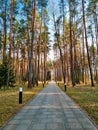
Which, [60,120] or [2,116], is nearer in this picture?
[60,120]

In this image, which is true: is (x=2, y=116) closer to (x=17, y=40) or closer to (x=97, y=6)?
(x=97, y=6)

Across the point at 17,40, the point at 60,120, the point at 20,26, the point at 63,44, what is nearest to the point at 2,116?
the point at 60,120

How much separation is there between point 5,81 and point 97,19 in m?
17.4

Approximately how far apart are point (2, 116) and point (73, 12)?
28.4 metres

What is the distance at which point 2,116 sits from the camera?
839 cm

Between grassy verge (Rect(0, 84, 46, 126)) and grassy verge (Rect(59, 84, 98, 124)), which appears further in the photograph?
grassy verge (Rect(59, 84, 98, 124))

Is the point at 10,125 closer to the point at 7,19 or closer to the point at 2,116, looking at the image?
the point at 2,116

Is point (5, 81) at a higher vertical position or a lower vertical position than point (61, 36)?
lower

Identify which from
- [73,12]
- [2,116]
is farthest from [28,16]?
[2,116]

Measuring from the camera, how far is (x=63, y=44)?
1980 inches

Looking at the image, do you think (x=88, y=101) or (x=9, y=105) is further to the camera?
(x=88, y=101)

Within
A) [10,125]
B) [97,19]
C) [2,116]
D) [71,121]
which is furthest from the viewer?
[97,19]

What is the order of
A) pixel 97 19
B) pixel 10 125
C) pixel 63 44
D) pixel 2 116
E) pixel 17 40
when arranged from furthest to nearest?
1. pixel 63 44
2. pixel 17 40
3. pixel 97 19
4. pixel 2 116
5. pixel 10 125

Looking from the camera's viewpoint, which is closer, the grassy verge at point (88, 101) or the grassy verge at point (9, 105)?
the grassy verge at point (9, 105)
